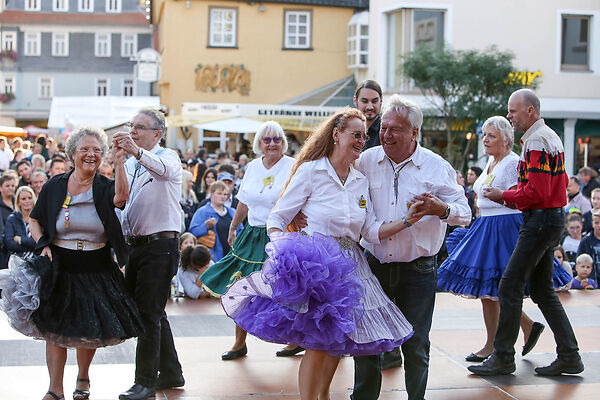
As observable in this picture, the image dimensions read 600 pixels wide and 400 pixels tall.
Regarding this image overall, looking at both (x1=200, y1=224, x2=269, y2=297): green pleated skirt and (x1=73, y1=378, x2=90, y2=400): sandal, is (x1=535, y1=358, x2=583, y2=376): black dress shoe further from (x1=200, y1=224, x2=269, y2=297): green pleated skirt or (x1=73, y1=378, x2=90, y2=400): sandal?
(x1=73, y1=378, x2=90, y2=400): sandal

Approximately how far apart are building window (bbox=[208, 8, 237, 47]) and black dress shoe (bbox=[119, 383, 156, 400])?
97.6 feet

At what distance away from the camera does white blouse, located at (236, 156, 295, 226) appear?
7.24 metres

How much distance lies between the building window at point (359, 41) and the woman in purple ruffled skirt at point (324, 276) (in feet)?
94.8

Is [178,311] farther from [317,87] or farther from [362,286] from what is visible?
[317,87]

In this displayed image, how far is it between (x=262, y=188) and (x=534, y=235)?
2257 millimetres

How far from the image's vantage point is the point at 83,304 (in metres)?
5.49

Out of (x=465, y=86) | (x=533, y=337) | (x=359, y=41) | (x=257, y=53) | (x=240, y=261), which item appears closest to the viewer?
(x=533, y=337)

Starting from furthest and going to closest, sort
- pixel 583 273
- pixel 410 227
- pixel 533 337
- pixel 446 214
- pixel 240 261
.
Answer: pixel 583 273 < pixel 240 261 < pixel 533 337 < pixel 410 227 < pixel 446 214

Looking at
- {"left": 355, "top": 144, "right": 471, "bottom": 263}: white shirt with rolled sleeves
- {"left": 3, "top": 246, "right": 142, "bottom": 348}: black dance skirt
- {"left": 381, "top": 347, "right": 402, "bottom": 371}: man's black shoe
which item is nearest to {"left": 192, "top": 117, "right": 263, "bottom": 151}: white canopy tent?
{"left": 381, "top": 347, "right": 402, "bottom": 371}: man's black shoe

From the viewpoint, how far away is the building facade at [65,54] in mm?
57938

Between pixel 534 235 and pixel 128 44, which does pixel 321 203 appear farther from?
pixel 128 44

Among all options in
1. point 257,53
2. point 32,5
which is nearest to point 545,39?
point 257,53

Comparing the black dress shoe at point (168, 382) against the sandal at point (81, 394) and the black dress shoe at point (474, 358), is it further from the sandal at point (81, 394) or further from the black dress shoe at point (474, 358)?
the black dress shoe at point (474, 358)

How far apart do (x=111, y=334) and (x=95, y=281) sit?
38 cm
